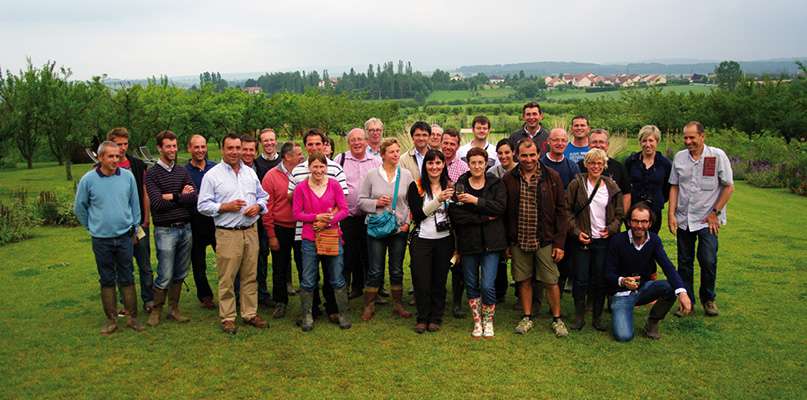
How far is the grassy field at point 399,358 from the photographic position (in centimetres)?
490

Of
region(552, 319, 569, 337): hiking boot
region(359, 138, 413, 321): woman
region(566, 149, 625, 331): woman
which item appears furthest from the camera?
region(359, 138, 413, 321): woman

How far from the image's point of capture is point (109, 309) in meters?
6.23

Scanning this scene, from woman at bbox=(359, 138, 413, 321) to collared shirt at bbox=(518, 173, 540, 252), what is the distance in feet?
3.94

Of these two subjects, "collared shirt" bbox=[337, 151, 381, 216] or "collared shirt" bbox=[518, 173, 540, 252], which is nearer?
"collared shirt" bbox=[518, 173, 540, 252]

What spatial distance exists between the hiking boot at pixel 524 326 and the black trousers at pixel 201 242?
3.47 meters

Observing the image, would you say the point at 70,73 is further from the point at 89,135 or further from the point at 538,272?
the point at 538,272

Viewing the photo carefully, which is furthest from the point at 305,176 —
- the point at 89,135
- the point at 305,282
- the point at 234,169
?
the point at 89,135

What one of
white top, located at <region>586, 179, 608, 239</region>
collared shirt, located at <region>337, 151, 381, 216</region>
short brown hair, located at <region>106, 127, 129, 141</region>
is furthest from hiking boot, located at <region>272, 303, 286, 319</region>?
white top, located at <region>586, 179, 608, 239</region>

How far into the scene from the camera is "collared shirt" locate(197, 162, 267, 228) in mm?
5965

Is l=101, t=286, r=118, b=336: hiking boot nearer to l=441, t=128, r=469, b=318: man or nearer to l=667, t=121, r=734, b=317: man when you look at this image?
l=441, t=128, r=469, b=318: man

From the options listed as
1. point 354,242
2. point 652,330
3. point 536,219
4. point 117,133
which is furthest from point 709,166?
point 117,133

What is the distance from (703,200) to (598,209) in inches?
54.7

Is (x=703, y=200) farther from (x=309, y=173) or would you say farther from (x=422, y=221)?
(x=309, y=173)

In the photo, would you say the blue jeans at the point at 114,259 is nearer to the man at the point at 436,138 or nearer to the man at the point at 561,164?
the man at the point at 436,138
